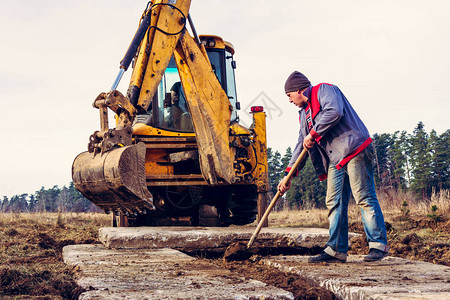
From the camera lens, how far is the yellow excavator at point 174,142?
16.9 feet

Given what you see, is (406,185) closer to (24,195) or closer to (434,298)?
(434,298)

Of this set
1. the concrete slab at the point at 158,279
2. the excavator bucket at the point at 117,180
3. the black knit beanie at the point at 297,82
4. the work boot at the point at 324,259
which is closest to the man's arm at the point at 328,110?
the black knit beanie at the point at 297,82

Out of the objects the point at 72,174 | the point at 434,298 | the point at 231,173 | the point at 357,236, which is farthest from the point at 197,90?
the point at 434,298

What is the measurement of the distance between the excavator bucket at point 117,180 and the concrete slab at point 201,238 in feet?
1.00

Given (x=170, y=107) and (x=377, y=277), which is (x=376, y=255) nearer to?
(x=377, y=277)

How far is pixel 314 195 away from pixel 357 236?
39168 millimetres

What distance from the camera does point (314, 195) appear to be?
44.1 meters

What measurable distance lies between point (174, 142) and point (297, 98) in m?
3.33

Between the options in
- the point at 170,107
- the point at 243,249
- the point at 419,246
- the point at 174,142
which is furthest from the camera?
the point at 170,107

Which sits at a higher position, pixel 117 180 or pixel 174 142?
pixel 174 142

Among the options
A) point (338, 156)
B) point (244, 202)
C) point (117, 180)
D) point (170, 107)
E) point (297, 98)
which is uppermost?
point (170, 107)

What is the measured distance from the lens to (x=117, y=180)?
4.76 meters

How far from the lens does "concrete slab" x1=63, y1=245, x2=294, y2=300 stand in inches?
104

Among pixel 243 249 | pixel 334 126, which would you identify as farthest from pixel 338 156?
pixel 243 249
